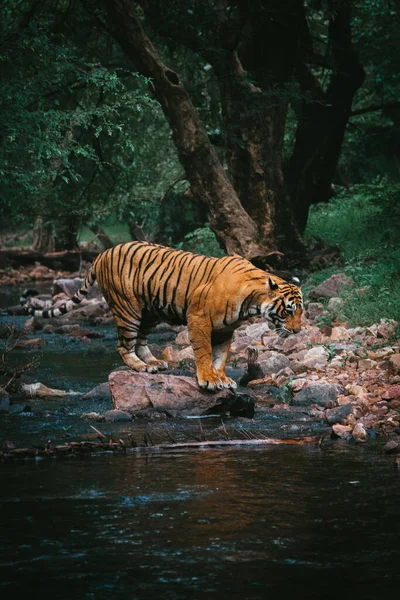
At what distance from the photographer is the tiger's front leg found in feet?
29.2

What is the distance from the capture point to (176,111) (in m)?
16.2

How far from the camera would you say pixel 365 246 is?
18.9 m

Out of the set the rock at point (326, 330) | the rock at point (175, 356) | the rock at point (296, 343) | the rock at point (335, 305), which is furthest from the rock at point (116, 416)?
the rock at point (335, 305)

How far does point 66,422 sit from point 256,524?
3326mm

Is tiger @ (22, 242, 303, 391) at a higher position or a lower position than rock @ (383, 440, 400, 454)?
higher

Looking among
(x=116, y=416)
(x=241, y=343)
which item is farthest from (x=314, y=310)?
(x=116, y=416)

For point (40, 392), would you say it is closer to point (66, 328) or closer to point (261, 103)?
point (66, 328)

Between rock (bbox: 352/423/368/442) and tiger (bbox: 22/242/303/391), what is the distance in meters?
1.61

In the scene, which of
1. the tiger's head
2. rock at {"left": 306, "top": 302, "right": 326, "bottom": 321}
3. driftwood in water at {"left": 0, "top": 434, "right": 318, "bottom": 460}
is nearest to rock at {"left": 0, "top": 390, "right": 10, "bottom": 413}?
driftwood in water at {"left": 0, "top": 434, "right": 318, "bottom": 460}

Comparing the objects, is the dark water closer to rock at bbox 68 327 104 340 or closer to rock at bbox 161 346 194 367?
rock at bbox 161 346 194 367

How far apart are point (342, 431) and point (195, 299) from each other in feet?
6.87

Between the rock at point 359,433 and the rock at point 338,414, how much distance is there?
0.49 metres

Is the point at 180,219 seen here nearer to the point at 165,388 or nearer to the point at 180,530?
the point at 165,388

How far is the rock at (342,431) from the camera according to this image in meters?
7.64
